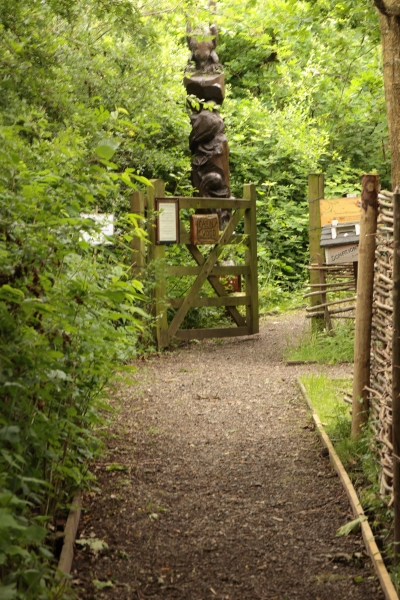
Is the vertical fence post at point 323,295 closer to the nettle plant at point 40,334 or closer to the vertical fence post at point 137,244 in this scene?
the vertical fence post at point 137,244

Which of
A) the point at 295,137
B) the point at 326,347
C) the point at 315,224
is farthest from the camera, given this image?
the point at 295,137

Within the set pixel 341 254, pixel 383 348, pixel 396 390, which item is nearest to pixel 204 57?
pixel 341 254

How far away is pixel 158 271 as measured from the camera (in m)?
9.79

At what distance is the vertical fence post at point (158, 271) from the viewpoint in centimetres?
984

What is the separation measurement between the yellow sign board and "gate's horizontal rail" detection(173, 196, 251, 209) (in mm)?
1314

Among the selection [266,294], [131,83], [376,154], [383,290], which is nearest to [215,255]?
[131,83]

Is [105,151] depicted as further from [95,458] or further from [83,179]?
[95,458]

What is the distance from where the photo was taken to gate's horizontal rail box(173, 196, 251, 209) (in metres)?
Answer: 10.3

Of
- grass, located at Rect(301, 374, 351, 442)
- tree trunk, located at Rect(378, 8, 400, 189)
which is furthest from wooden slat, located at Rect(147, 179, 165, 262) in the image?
tree trunk, located at Rect(378, 8, 400, 189)

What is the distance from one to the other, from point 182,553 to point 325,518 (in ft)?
3.03

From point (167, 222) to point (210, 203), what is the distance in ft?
2.51

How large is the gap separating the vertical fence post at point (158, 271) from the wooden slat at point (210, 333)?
1.10 feet

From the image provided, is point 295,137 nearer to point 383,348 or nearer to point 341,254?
point 341,254

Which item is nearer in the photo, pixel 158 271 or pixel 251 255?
pixel 158 271
